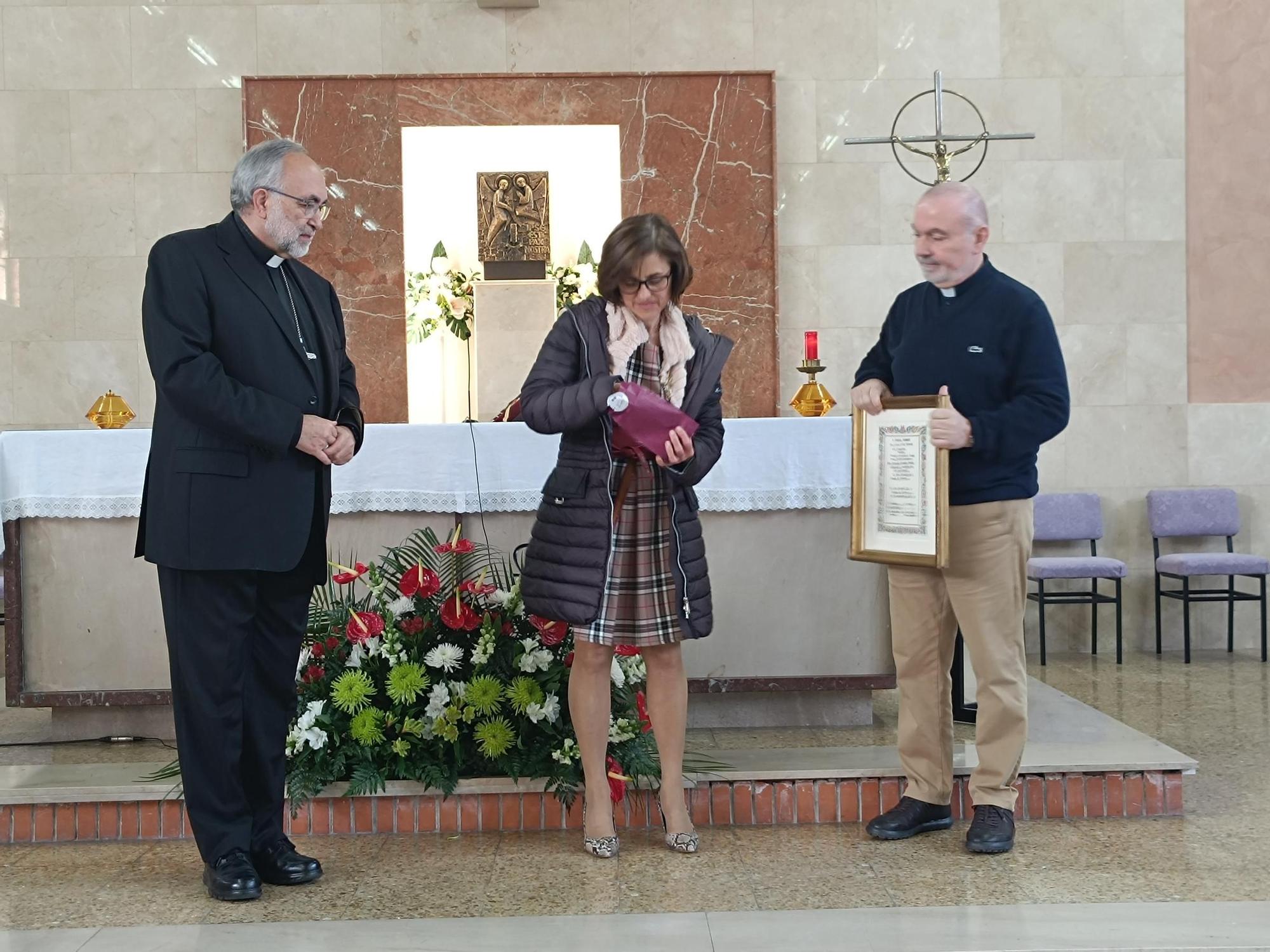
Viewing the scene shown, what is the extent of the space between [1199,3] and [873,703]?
4596 millimetres

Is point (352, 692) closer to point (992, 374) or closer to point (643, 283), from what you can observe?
point (643, 283)

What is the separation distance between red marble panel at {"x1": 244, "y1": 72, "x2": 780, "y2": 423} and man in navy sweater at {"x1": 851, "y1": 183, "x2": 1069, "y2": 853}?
3597 mm

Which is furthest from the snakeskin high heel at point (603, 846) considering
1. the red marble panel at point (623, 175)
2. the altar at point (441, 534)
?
the red marble panel at point (623, 175)

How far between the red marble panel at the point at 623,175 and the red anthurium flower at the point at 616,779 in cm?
368

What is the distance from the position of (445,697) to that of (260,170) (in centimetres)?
156

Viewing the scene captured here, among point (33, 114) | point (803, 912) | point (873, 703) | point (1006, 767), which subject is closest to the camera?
point (803, 912)

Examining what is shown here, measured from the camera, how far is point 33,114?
7004 millimetres

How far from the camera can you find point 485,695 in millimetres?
3746

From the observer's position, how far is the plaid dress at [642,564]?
10.9 feet

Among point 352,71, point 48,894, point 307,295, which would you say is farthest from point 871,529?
point 352,71

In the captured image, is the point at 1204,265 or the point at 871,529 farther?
the point at 1204,265

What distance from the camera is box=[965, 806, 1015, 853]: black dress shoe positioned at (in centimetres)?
342

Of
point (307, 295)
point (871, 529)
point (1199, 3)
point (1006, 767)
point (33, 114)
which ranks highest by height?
point (1199, 3)

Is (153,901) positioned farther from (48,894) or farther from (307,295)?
(307,295)
